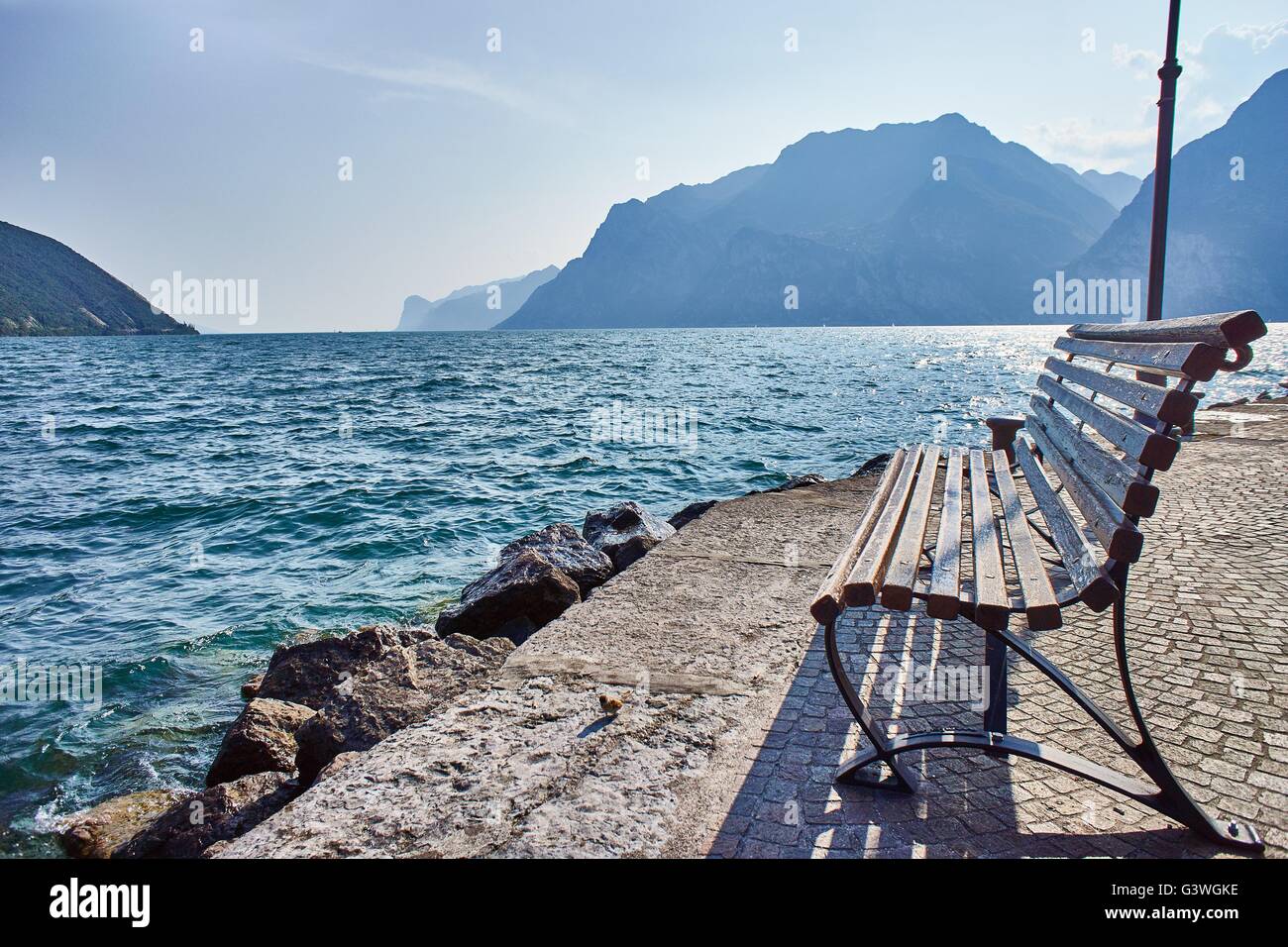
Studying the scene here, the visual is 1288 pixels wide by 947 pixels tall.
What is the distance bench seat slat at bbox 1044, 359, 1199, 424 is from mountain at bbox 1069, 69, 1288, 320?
551ft

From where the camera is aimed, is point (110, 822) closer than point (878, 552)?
No

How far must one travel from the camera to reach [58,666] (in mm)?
6621

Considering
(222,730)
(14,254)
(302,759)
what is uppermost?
(14,254)

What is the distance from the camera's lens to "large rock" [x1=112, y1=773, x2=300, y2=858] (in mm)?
3381

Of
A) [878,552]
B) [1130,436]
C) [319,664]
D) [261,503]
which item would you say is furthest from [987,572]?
[261,503]

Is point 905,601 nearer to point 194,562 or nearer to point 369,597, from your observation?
point 369,597

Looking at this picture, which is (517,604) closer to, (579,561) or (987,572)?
(579,561)

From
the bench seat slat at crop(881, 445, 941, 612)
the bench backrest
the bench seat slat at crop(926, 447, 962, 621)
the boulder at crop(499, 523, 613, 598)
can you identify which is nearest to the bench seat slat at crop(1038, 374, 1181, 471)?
the bench backrest

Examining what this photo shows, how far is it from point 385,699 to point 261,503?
9.99 m

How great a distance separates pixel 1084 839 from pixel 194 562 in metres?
10.2

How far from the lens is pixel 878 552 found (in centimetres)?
259

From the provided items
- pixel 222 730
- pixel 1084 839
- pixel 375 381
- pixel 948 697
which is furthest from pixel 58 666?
pixel 375 381

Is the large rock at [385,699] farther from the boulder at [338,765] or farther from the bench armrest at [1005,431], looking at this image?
the bench armrest at [1005,431]

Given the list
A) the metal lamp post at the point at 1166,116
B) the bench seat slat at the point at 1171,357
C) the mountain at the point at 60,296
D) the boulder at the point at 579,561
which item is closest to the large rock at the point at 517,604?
the boulder at the point at 579,561
